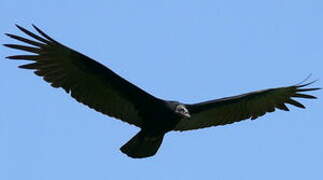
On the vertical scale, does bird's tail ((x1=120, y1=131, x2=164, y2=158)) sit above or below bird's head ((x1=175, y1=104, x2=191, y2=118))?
below

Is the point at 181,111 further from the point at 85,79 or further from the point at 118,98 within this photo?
the point at 85,79

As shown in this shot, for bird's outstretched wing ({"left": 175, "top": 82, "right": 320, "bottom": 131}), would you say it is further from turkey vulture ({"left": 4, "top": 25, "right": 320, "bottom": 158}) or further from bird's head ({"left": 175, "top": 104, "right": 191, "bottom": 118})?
bird's head ({"left": 175, "top": 104, "right": 191, "bottom": 118})

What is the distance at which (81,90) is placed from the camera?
13883 millimetres

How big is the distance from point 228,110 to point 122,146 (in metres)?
A: 2.01

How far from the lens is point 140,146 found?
14.2 meters

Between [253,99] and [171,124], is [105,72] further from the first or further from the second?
[253,99]

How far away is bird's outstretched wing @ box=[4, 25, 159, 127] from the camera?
13469 millimetres

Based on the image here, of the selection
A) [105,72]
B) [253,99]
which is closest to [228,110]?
[253,99]

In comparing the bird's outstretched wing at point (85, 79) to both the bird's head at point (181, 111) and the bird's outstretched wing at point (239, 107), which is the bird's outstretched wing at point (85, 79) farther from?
the bird's outstretched wing at point (239, 107)

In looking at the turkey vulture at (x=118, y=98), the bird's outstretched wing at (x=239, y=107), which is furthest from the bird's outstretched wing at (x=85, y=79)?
the bird's outstretched wing at (x=239, y=107)

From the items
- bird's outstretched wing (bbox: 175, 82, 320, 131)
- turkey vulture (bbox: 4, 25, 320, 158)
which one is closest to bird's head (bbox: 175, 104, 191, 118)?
turkey vulture (bbox: 4, 25, 320, 158)

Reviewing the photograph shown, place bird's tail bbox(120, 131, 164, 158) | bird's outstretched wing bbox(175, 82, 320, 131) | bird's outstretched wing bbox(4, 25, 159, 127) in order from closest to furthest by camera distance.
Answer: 1. bird's outstretched wing bbox(4, 25, 159, 127)
2. bird's tail bbox(120, 131, 164, 158)
3. bird's outstretched wing bbox(175, 82, 320, 131)

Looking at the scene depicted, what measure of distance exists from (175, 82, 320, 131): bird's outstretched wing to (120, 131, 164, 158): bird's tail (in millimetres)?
655

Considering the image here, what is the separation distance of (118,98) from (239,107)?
2.19 metres
